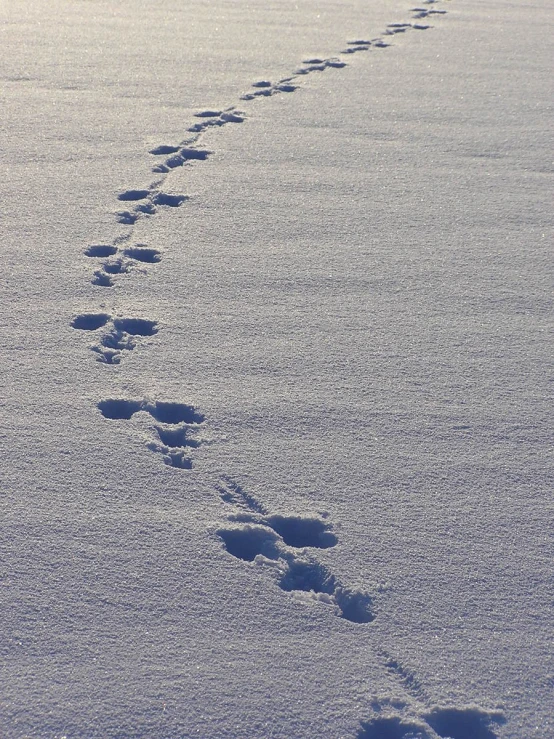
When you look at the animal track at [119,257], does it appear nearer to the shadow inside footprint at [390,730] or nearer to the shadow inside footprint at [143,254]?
the shadow inside footprint at [143,254]

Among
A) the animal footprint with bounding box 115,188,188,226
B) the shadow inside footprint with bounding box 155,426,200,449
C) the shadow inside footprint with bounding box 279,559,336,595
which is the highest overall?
the animal footprint with bounding box 115,188,188,226

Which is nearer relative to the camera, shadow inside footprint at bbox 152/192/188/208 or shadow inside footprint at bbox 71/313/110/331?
shadow inside footprint at bbox 71/313/110/331

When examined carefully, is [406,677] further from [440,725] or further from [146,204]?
[146,204]

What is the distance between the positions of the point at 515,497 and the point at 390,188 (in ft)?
5.23

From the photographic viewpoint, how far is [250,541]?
1.59m

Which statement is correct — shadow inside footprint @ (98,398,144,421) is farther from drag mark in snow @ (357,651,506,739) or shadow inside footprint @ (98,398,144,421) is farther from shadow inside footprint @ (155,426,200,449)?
drag mark in snow @ (357,651,506,739)

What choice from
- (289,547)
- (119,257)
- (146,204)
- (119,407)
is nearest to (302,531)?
(289,547)

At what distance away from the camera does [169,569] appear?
4.95ft

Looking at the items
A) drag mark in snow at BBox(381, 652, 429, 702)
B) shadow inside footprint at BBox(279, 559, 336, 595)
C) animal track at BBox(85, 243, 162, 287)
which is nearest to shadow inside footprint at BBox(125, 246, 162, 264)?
animal track at BBox(85, 243, 162, 287)

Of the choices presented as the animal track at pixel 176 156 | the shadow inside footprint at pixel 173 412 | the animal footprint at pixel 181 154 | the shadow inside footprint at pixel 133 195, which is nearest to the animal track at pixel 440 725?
the shadow inside footprint at pixel 173 412

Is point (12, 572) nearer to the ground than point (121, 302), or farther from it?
nearer to the ground

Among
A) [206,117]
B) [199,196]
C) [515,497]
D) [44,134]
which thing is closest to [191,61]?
[206,117]

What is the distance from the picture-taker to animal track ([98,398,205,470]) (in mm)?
1779

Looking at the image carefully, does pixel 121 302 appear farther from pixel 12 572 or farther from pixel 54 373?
pixel 12 572
